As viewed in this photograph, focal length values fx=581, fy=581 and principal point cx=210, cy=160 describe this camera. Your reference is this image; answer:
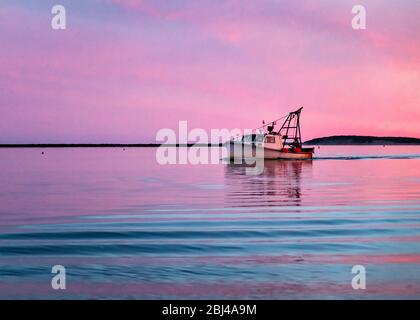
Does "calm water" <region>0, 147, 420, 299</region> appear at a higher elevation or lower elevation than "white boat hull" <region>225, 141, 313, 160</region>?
lower

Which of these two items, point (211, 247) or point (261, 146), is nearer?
point (211, 247)

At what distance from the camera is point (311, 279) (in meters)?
13.7

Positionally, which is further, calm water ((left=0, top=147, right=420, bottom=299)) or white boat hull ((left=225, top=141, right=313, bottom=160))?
white boat hull ((left=225, top=141, right=313, bottom=160))

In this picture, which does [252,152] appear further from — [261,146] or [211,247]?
[211,247]

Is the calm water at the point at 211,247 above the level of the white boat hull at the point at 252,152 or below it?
below

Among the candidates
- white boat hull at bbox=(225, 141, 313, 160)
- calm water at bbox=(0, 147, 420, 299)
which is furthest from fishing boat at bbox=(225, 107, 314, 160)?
calm water at bbox=(0, 147, 420, 299)

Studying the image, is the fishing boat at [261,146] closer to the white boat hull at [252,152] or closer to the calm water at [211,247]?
the white boat hull at [252,152]

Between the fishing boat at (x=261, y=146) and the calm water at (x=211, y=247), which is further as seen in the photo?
the fishing boat at (x=261, y=146)

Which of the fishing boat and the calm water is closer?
the calm water


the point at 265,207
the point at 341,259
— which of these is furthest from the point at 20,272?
the point at 265,207

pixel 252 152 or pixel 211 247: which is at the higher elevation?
pixel 252 152

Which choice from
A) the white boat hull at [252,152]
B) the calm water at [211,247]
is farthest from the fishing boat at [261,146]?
the calm water at [211,247]

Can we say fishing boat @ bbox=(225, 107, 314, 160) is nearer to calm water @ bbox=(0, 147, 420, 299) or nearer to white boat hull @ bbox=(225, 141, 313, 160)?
white boat hull @ bbox=(225, 141, 313, 160)

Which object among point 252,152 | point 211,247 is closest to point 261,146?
point 252,152
